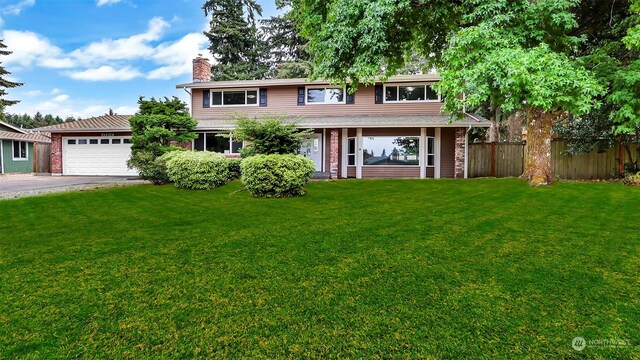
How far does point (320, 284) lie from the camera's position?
3.12 metres

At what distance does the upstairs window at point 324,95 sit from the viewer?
Result: 15.9 metres

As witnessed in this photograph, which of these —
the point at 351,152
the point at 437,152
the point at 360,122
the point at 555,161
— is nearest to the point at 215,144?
the point at 351,152

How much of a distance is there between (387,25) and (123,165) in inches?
587

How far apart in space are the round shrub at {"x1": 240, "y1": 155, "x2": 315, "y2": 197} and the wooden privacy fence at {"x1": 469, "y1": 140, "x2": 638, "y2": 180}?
389 inches

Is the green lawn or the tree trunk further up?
→ the tree trunk

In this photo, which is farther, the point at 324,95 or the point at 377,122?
the point at 324,95

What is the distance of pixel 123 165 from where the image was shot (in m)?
16.8

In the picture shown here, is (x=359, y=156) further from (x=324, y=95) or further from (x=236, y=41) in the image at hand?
(x=236, y=41)

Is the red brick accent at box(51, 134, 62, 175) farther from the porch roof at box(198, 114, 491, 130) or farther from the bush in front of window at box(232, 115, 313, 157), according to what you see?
the bush in front of window at box(232, 115, 313, 157)

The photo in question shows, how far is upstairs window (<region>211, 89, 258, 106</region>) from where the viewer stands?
652 inches

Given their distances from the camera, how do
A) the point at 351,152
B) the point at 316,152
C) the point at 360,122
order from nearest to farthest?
the point at 360,122 → the point at 351,152 → the point at 316,152

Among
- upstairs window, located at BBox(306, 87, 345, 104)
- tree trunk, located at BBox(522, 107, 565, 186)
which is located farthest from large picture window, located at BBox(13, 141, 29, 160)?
tree trunk, located at BBox(522, 107, 565, 186)

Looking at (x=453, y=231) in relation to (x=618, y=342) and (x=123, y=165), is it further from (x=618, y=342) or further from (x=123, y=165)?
(x=123, y=165)

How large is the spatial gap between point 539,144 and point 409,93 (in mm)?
6303
